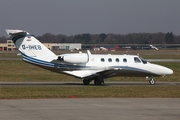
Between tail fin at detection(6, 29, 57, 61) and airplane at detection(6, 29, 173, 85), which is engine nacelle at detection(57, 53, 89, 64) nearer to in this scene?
airplane at detection(6, 29, 173, 85)

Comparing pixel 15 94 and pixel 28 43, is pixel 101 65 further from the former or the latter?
pixel 15 94

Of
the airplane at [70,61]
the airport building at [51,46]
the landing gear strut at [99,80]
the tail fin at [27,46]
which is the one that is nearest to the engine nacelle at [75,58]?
the airplane at [70,61]
